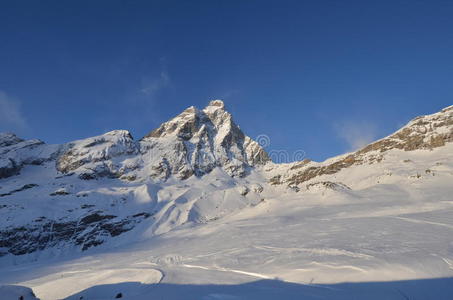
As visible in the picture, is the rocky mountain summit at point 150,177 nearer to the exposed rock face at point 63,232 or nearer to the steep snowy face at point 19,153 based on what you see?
the exposed rock face at point 63,232

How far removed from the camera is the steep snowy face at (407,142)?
6172 centimetres

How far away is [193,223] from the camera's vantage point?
62.9 metres

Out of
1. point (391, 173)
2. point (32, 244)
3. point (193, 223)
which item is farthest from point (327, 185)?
point (32, 244)

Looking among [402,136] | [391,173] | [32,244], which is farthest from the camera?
[402,136]

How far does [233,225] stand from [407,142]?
48.0 metres

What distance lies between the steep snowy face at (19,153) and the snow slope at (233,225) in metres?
3.78

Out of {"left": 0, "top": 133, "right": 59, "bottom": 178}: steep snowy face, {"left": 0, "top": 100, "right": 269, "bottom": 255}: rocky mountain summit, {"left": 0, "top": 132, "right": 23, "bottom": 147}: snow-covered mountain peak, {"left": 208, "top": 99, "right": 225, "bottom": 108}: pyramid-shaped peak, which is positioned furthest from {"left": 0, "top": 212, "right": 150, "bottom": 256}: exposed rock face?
{"left": 208, "top": 99, "right": 225, "bottom": 108}: pyramid-shaped peak

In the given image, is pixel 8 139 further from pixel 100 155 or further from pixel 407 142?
pixel 407 142

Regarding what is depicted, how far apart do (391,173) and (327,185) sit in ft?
35.8

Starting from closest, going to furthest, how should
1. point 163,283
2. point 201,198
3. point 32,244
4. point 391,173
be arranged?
point 163,283
point 391,173
point 32,244
point 201,198

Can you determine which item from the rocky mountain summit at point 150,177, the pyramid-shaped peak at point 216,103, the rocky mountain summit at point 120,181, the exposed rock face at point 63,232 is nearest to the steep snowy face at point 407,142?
the rocky mountain summit at point 150,177

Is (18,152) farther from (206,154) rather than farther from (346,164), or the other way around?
(346,164)

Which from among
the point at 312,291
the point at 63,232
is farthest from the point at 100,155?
the point at 312,291

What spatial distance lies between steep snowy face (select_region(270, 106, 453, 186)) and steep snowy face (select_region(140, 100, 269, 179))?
4279 cm
